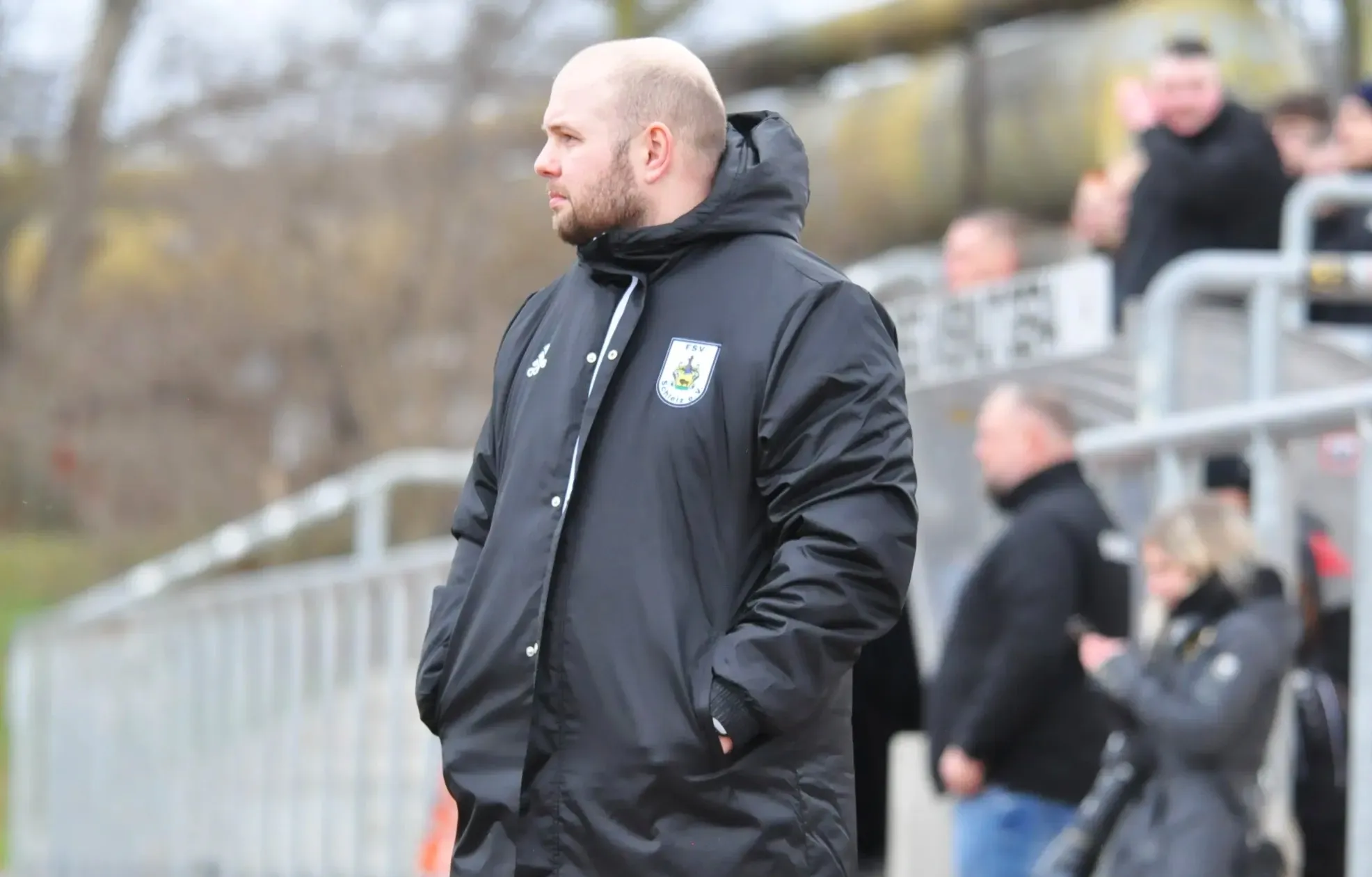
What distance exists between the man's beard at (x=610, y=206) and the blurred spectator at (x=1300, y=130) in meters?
4.44

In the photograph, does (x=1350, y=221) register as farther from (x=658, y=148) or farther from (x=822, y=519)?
(x=822, y=519)

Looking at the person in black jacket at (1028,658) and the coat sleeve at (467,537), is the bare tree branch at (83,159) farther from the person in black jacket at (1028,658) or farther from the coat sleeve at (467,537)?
the coat sleeve at (467,537)

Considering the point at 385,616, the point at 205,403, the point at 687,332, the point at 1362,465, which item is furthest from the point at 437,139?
the point at 687,332

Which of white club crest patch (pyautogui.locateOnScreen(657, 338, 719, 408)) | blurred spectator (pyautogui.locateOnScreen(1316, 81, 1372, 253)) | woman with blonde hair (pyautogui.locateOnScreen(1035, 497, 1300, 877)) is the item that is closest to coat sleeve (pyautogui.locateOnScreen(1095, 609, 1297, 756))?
woman with blonde hair (pyautogui.locateOnScreen(1035, 497, 1300, 877))

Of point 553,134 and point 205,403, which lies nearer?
point 553,134

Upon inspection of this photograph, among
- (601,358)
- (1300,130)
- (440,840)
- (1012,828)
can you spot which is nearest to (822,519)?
(601,358)

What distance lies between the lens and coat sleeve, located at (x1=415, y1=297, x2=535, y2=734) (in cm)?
326

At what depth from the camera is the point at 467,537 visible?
3.40 meters

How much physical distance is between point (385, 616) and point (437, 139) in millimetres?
9613

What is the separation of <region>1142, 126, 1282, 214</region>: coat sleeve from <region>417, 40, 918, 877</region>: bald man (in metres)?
3.51

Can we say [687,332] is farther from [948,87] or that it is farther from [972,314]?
[948,87]

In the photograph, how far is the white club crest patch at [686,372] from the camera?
3100 mm

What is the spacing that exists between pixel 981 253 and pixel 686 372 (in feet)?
13.8

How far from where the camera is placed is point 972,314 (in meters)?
6.48
